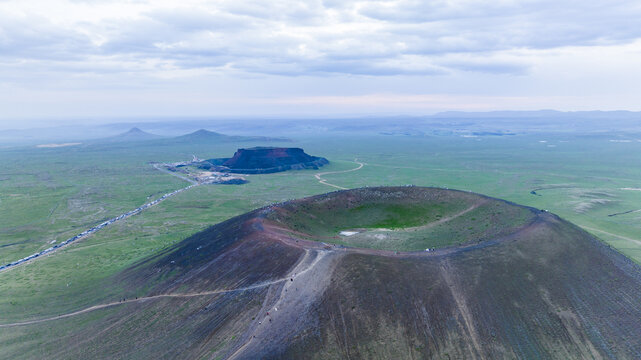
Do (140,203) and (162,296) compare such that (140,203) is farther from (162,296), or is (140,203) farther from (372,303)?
(372,303)

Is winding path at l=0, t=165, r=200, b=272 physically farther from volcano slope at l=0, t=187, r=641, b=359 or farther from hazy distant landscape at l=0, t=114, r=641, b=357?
volcano slope at l=0, t=187, r=641, b=359

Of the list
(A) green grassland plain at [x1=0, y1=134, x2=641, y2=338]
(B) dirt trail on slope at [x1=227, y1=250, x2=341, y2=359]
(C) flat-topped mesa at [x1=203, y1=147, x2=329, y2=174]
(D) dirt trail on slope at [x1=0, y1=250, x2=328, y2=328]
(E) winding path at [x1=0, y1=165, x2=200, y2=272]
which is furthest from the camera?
(C) flat-topped mesa at [x1=203, y1=147, x2=329, y2=174]

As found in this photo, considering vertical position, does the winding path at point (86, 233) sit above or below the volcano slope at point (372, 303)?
below

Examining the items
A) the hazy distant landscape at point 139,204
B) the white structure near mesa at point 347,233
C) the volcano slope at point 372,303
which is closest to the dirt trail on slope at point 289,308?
the volcano slope at point 372,303

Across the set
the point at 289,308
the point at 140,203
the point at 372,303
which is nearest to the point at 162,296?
the point at 289,308

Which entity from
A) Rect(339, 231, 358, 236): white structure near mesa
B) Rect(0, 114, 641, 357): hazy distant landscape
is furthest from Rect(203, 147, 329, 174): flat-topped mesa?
Rect(339, 231, 358, 236): white structure near mesa

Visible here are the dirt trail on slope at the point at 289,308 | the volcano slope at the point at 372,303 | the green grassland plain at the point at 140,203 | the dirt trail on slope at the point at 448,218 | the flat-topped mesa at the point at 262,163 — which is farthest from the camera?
the flat-topped mesa at the point at 262,163

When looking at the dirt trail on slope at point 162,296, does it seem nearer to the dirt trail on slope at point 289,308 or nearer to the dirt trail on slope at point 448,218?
the dirt trail on slope at point 289,308

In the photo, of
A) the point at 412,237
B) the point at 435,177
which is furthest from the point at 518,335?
the point at 435,177

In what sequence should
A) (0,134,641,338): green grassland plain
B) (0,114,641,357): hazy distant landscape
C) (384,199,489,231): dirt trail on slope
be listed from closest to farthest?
1. (0,114,641,357): hazy distant landscape
2. (0,134,641,338): green grassland plain
3. (384,199,489,231): dirt trail on slope
